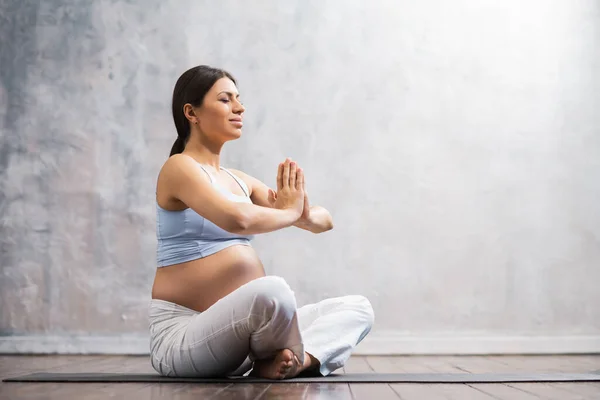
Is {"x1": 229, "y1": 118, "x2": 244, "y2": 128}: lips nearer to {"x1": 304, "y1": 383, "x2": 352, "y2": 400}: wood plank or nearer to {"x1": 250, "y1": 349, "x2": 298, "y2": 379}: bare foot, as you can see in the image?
{"x1": 250, "y1": 349, "x2": 298, "y2": 379}: bare foot

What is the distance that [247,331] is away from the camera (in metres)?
1.92

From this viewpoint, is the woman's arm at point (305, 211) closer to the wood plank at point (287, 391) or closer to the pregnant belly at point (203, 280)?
the pregnant belly at point (203, 280)

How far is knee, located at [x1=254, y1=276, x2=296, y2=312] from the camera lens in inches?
73.4

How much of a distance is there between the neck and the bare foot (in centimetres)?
66

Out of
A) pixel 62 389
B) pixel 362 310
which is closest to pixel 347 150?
pixel 362 310

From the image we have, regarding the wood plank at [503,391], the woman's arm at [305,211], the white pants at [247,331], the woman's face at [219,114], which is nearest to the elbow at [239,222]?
the white pants at [247,331]

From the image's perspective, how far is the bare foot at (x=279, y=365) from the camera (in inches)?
77.6

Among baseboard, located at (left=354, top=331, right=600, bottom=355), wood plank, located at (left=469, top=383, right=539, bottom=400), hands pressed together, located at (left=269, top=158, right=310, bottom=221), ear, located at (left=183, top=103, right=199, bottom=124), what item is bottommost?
baseboard, located at (left=354, top=331, right=600, bottom=355)

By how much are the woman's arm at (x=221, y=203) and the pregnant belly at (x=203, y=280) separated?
0.17 m

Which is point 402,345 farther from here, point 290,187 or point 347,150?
point 290,187

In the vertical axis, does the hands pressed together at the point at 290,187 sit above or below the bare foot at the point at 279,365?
above

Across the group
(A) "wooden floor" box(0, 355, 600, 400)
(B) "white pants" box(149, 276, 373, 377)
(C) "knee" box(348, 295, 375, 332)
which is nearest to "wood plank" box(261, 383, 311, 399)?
(A) "wooden floor" box(0, 355, 600, 400)

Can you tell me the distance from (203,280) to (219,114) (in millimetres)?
539

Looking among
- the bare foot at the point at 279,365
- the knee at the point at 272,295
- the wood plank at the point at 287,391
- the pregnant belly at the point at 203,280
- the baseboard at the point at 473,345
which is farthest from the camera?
the baseboard at the point at 473,345
